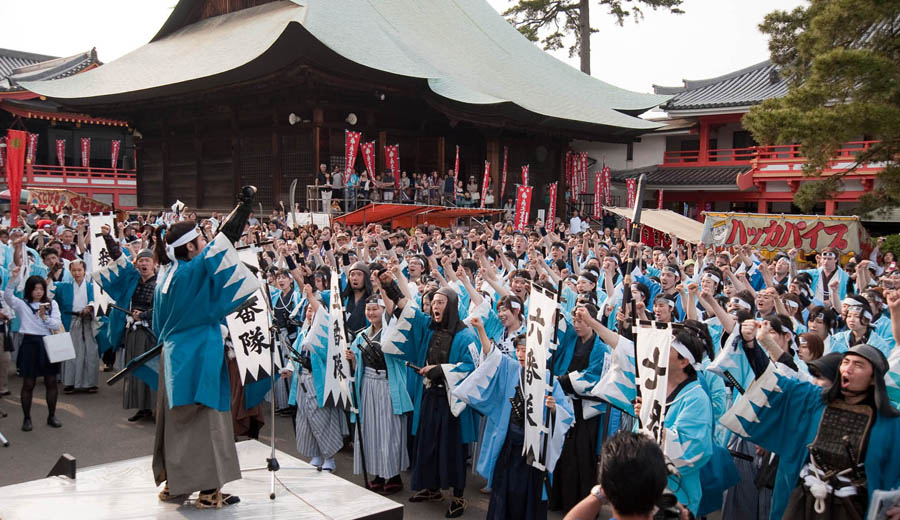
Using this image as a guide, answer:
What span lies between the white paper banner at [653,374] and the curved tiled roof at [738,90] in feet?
76.3

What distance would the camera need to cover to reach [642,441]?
214 centimetres

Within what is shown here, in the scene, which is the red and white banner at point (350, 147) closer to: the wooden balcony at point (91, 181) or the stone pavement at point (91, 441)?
the stone pavement at point (91, 441)

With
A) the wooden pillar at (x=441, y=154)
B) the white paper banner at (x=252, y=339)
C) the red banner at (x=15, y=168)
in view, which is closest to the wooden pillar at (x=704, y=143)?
the wooden pillar at (x=441, y=154)

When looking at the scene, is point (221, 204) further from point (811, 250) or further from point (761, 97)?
point (761, 97)

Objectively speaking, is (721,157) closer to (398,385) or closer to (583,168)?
(583,168)

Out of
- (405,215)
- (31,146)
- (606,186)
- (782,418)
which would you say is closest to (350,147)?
(405,215)

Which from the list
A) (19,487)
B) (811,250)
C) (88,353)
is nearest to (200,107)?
(88,353)

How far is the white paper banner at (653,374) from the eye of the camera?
338 centimetres

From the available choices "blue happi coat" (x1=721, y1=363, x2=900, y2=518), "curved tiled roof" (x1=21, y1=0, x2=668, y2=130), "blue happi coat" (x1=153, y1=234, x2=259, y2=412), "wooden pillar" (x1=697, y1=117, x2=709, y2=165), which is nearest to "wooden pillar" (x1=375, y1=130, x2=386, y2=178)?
"curved tiled roof" (x1=21, y1=0, x2=668, y2=130)

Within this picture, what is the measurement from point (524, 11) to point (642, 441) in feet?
104

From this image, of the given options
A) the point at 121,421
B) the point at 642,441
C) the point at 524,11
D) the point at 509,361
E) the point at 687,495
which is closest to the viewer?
the point at 642,441

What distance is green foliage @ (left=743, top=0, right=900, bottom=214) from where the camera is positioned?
1198 centimetres

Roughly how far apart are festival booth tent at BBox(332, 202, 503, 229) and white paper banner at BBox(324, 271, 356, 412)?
973 centimetres

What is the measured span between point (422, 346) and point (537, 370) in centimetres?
151
